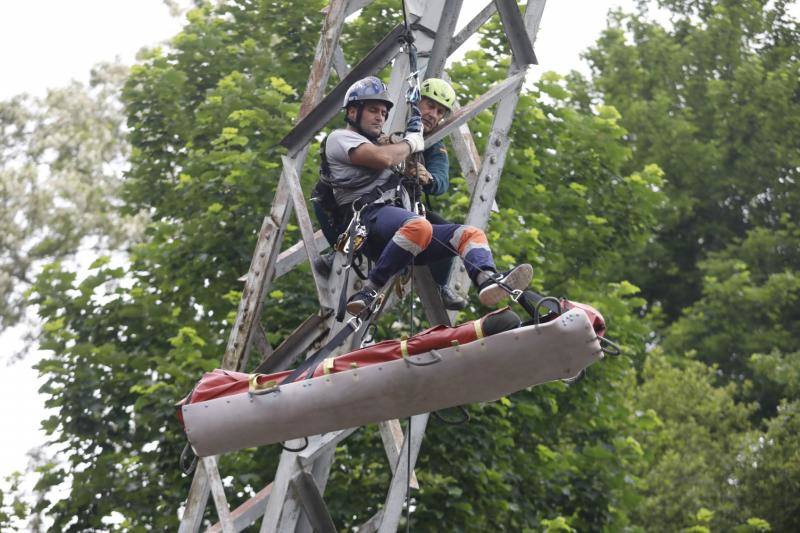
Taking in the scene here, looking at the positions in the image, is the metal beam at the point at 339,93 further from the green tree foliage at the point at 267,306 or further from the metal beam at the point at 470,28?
the green tree foliage at the point at 267,306

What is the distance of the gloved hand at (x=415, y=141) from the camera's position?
24.1 feet

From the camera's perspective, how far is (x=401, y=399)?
21.5 ft

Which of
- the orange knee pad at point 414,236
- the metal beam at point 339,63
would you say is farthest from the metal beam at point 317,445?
the metal beam at point 339,63

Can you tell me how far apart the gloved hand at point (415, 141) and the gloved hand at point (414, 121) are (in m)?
0.03

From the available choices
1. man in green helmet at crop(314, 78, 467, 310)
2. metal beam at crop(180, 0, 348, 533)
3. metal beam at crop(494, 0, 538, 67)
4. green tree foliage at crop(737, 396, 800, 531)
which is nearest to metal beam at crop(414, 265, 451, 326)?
man in green helmet at crop(314, 78, 467, 310)

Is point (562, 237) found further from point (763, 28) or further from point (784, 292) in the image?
point (763, 28)

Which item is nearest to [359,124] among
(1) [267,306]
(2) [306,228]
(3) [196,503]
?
(2) [306,228]

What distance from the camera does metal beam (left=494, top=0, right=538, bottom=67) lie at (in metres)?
8.18

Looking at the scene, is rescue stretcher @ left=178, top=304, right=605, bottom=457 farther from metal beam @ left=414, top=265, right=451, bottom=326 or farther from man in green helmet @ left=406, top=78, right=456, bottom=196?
man in green helmet @ left=406, top=78, right=456, bottom=196

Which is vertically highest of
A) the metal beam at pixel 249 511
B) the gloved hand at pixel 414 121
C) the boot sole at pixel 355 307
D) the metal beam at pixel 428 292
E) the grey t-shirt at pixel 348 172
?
the gloved hand at pixel 414 121

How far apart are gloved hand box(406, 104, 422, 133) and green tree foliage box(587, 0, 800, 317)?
2177cm

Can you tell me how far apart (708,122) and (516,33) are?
957 inches

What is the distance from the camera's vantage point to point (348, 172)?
291 inches

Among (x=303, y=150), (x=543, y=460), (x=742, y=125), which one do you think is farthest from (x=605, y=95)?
(x=303, y=150)
